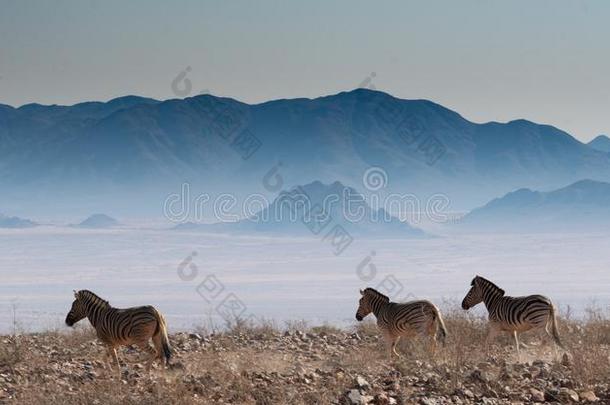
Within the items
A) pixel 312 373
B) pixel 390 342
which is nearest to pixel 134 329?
pixel 312 373

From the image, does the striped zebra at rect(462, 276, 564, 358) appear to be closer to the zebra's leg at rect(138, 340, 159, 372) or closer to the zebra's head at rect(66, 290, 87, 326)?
the zebra's leg at rect(138, 340, 159, 372)

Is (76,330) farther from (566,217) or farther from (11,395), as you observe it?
(566,217)

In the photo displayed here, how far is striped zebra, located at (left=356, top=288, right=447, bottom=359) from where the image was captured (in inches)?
617

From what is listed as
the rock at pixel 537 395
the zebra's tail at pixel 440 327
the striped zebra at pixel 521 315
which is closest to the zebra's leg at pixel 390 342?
the zebra's tail at pixel 440 327

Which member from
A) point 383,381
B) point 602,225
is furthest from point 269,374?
point 602,225

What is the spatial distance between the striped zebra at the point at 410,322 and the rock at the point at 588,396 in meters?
3.67

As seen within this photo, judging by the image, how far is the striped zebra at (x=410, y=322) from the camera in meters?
15.7

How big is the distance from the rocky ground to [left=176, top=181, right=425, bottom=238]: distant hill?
10383cm

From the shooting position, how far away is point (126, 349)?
17.8m

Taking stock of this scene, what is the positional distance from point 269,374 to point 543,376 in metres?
3.89

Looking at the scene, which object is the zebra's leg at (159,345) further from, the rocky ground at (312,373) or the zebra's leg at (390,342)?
the zebra's leg at (390,342)

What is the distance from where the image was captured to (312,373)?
13.7 m

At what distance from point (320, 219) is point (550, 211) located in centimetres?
5248

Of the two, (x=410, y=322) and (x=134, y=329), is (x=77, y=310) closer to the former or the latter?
(x=134, y=329)
